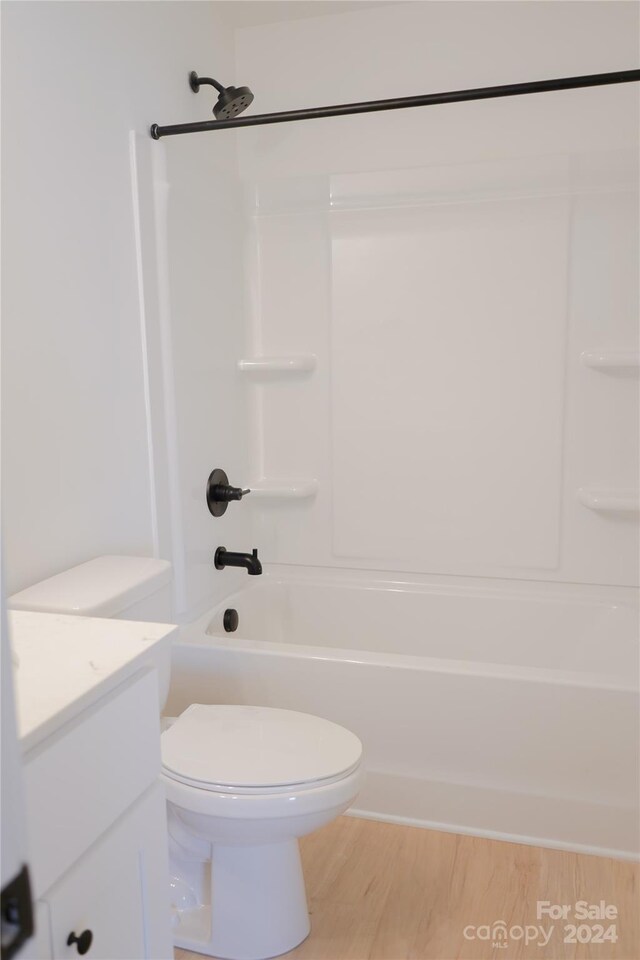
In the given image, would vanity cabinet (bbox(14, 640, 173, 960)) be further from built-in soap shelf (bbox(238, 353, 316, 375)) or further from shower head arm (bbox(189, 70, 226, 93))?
shower head arm (bbox(189, 70, 226, 93))

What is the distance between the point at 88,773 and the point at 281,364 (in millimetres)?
1865

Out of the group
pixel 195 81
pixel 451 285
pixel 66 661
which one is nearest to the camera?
pixel 66 661

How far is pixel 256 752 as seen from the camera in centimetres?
152

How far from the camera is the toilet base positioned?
1588 millimetres

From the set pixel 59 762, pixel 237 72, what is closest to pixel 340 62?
pixel 237 72

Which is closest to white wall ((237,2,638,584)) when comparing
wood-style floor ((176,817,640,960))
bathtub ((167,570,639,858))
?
bathtub ((167,570,639,858))

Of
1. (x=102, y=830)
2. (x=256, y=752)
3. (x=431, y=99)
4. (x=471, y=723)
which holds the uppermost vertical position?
(x=431, y=99)

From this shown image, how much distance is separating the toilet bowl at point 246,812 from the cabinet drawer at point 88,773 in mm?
443

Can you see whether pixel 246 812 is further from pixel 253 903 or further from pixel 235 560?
pixel 235 560

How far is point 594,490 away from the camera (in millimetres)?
2412

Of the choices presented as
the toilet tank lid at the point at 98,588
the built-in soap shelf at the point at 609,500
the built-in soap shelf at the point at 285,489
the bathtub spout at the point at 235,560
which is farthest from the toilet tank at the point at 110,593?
the built-in soap shelf at the point at 609,500

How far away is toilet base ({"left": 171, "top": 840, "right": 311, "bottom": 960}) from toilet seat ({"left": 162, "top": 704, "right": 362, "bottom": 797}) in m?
0.22

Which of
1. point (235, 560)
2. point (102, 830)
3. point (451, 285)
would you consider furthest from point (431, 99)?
point (102, 830)

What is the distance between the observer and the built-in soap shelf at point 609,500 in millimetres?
2332
